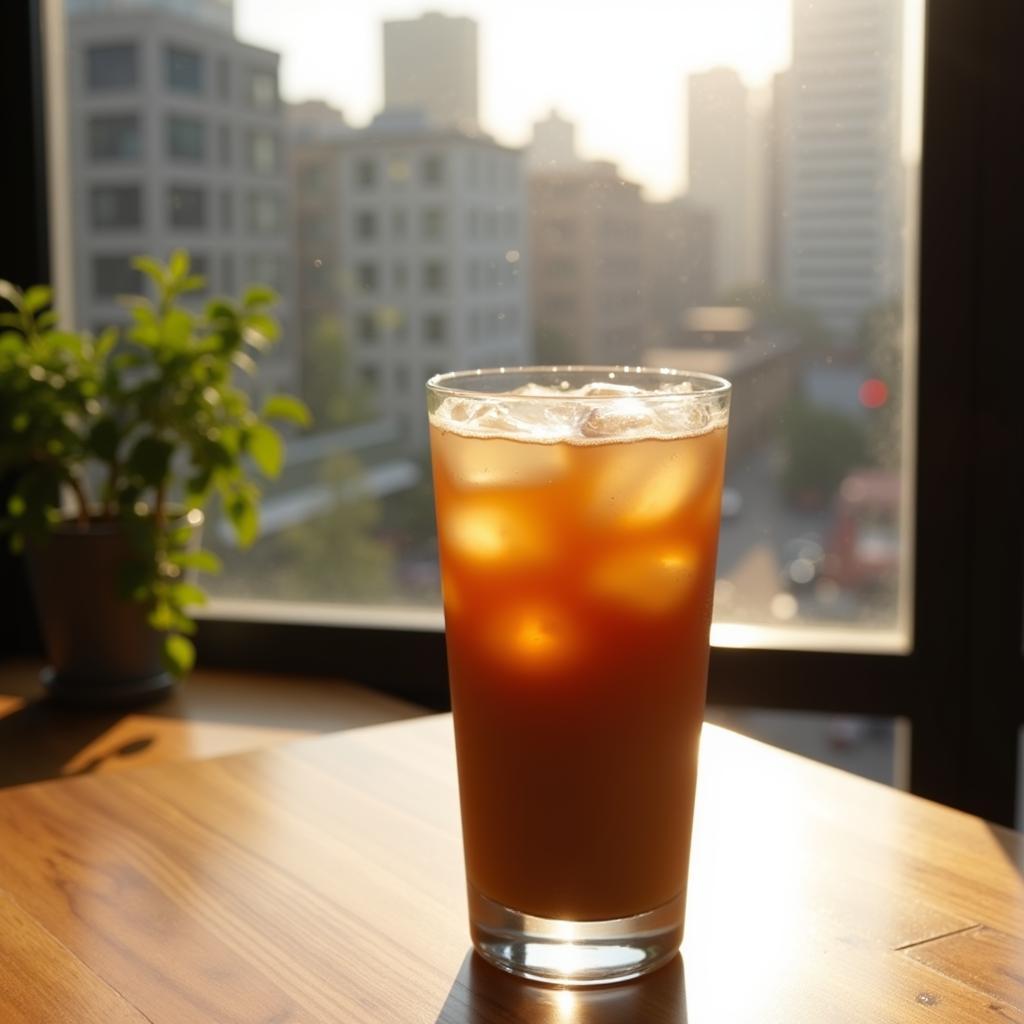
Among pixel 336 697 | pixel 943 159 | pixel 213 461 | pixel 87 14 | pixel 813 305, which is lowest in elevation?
pixel 336 697

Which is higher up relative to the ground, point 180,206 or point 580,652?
point 180,206

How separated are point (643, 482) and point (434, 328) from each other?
1.47m

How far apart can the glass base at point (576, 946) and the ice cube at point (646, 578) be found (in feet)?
0.54

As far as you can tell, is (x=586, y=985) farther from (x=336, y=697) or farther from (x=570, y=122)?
(x=570, y=122)

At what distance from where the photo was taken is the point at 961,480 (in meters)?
1.87

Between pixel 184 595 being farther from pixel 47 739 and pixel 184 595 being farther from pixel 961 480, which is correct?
pixel 961 480

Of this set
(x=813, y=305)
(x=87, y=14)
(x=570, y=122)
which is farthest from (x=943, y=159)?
(x=87, y=14)

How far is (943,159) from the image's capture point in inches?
72.3

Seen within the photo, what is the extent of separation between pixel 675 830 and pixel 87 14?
1.88m

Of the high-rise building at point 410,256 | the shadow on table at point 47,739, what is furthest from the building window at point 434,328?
the shadow on table at point 47,739

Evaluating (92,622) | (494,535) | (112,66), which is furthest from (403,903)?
(112,66)

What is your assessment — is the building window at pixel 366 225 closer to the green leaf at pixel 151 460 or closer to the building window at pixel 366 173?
the building window at pixel 366 173

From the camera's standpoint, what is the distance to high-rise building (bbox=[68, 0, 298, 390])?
2221mm

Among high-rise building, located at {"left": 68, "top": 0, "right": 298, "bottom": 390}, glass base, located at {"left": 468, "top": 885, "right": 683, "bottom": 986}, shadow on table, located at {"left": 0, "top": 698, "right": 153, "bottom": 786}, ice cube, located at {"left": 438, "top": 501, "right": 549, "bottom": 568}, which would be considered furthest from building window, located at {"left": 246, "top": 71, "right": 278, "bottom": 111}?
glass base, located at {"left": 468, "top": 885, "right": 683, "bottom": 986}
